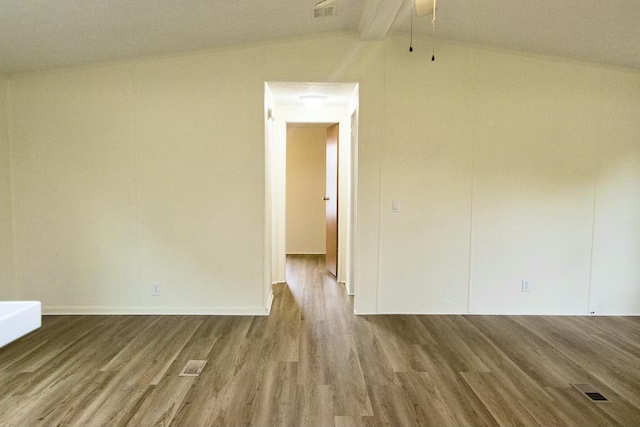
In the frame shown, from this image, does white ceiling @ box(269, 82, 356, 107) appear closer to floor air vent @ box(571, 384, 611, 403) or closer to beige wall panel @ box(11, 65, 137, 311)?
beige wall panel @ box(11, 65, 137, 311)

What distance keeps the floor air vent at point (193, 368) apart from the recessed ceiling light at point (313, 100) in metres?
2.94

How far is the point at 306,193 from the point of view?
7.41 m

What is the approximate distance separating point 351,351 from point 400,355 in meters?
0.38

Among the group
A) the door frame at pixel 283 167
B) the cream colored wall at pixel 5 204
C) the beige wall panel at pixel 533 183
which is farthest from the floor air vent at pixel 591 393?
the cream colored wall at pixel 5 204

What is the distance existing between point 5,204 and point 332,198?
11.9ft

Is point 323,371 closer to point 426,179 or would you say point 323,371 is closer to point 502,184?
point 426,179

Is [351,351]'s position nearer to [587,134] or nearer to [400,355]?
[400,355]

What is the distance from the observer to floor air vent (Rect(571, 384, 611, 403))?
7.48ft

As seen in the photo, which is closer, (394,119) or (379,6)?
(379,6)

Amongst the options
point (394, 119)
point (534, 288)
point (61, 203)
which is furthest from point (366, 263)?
point (61, 203)

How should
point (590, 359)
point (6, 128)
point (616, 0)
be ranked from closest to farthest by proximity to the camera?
1. point (616, 0)
2. point (590, 359)
3. point (6, 128)

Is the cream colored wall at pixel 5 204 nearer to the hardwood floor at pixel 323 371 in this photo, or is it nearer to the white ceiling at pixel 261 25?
the white ceiling at pixel 261 25

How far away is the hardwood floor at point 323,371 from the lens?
2127mm

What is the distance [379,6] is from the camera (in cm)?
289
